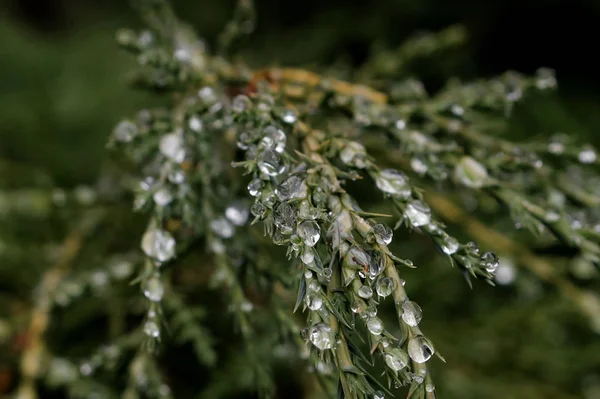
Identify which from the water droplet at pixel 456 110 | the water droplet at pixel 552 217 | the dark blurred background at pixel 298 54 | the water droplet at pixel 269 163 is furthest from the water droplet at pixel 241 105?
the dark blurred background at pixel 298 54

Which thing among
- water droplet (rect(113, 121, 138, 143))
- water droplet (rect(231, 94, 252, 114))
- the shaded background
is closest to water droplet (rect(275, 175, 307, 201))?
water droplet (rect(231, 94, 252, 114))

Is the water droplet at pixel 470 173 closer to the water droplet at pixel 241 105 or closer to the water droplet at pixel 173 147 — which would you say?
the water droplet at pixel 241 105

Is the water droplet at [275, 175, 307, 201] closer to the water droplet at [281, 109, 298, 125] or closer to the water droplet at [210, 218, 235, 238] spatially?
the water droplet at [281, 109, 298, 125]

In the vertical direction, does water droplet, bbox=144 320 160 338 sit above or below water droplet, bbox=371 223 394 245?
below

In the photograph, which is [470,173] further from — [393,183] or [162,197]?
[162,197]

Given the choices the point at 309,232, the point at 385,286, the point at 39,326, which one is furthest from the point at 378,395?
the point at 39,326

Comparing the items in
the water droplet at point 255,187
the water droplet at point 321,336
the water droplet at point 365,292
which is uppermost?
the water droplet at point 255,187
